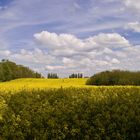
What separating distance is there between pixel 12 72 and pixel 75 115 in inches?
1176

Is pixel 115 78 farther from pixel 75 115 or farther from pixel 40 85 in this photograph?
pixel 75 115

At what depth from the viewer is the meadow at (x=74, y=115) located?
38.3ft

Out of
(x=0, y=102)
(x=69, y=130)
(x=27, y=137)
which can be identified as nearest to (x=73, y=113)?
(x=69, y=130)

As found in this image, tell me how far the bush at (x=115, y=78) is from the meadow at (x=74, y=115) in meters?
6.03

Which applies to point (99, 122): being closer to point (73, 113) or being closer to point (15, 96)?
point (73, 113)

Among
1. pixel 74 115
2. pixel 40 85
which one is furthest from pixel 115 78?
pixel 74 115

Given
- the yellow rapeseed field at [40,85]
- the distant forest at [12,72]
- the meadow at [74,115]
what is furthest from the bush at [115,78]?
the distant forest at [12,72]

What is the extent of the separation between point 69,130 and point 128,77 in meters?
8.01

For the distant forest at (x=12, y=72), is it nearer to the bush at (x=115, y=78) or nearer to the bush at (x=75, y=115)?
the bush at (x=115, y=78)

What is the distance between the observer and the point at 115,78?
65.2 feet

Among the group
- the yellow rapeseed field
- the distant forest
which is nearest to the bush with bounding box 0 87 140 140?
the yellow rapeseed field

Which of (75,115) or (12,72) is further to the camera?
Result: (12,72)

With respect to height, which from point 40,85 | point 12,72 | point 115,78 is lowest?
point 40,85

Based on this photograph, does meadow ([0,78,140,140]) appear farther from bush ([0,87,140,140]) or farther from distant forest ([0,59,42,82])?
distant forest ([0,59,42,82])
